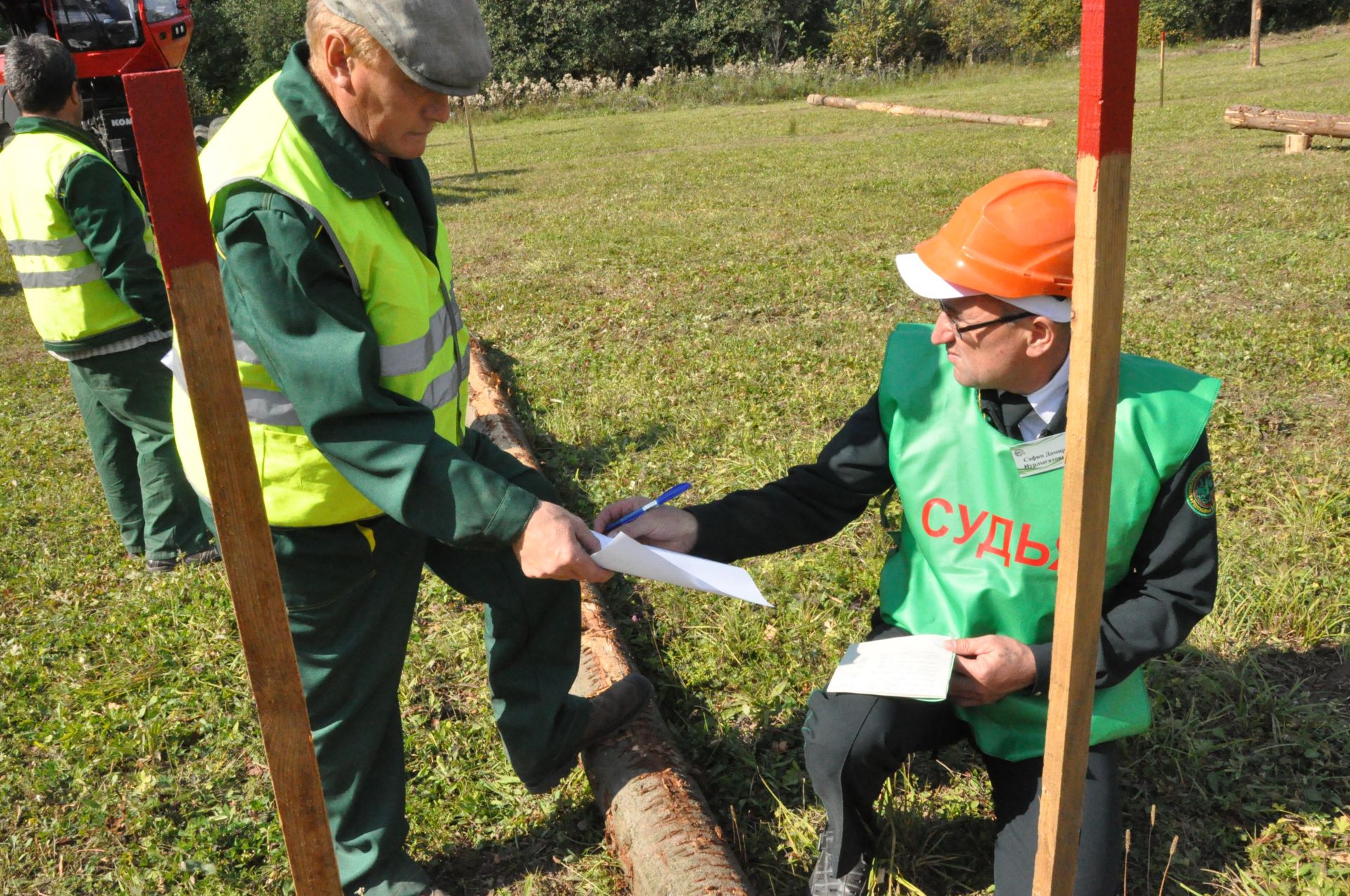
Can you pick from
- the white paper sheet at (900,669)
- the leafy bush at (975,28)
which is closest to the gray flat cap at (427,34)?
the white paper sheet at (900,669)

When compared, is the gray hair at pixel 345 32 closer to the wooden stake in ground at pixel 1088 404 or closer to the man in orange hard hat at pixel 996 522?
the man in orange hard hat at pixel 996 522

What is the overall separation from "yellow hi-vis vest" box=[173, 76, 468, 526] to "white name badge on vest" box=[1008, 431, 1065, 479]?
123cm

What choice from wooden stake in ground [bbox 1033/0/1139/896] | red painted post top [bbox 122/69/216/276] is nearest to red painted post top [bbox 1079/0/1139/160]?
wooden stake in ground [bbox 1033/0/1139/896]

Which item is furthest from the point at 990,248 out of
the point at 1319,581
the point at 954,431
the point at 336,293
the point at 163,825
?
the point at 163,825

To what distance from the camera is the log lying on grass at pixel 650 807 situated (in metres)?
2.43

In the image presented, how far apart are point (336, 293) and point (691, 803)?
1500 millimetres

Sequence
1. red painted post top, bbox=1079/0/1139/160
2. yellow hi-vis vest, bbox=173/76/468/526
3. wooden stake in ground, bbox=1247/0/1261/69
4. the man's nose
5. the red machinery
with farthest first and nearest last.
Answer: wooden stake in ground, bbox=1247/0/1261/69 → the red machinery → the man's nose → yellow hi-vis vest, bbox=173/76/468/526 → red painted post top, bbox=1079/0/1139/160

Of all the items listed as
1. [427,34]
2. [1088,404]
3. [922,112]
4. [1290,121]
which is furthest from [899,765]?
[922,112]

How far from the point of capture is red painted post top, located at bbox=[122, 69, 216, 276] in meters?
1.24

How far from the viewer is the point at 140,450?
4.47 metres

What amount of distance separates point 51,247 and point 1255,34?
25838mm

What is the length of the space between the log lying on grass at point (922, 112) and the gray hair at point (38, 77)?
16.0 m

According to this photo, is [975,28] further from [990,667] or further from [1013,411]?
[990,667]

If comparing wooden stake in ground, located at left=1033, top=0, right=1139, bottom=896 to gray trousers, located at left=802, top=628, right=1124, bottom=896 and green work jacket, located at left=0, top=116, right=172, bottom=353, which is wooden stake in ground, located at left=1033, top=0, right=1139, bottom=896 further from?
green work jacket, located at left=0, top=116, right=172, bottom=353
